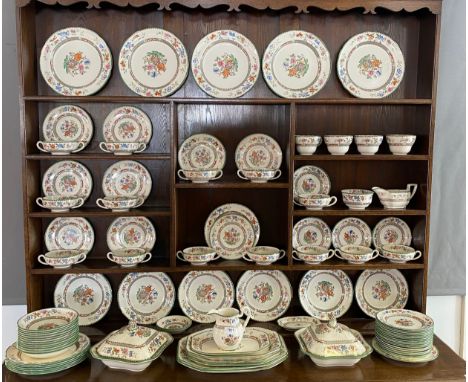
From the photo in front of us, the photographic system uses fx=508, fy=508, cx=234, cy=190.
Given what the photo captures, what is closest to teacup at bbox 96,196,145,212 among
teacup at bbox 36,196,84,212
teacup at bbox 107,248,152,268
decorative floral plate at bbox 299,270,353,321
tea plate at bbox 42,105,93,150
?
teacup at bbox 36,196,84,212

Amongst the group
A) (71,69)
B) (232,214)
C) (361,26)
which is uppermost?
(361,26)

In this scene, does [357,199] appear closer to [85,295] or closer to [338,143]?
[338,143]

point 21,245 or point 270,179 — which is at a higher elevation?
point 270,179

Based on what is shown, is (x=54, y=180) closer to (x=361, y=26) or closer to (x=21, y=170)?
(x=21, y=170)

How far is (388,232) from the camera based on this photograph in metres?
2.41

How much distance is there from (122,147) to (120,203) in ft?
0.77

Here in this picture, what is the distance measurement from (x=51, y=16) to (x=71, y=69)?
253mm

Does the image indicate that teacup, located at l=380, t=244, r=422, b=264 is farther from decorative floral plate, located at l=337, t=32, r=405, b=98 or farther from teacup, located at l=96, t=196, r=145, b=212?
teacup, located at l=96, t=196, r=145, b=212

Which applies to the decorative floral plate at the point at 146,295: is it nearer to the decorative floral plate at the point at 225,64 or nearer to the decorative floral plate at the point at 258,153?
the decorative floral plate at the point at 258,153

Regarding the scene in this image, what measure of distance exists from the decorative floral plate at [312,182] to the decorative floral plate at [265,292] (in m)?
0.40

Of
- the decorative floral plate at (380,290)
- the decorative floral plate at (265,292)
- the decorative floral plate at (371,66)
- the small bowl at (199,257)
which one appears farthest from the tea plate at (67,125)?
the decorative floral plate at (380,290)

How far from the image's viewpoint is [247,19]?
2266mm

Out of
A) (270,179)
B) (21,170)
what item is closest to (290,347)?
(270,179)

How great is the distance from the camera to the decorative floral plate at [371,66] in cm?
227
